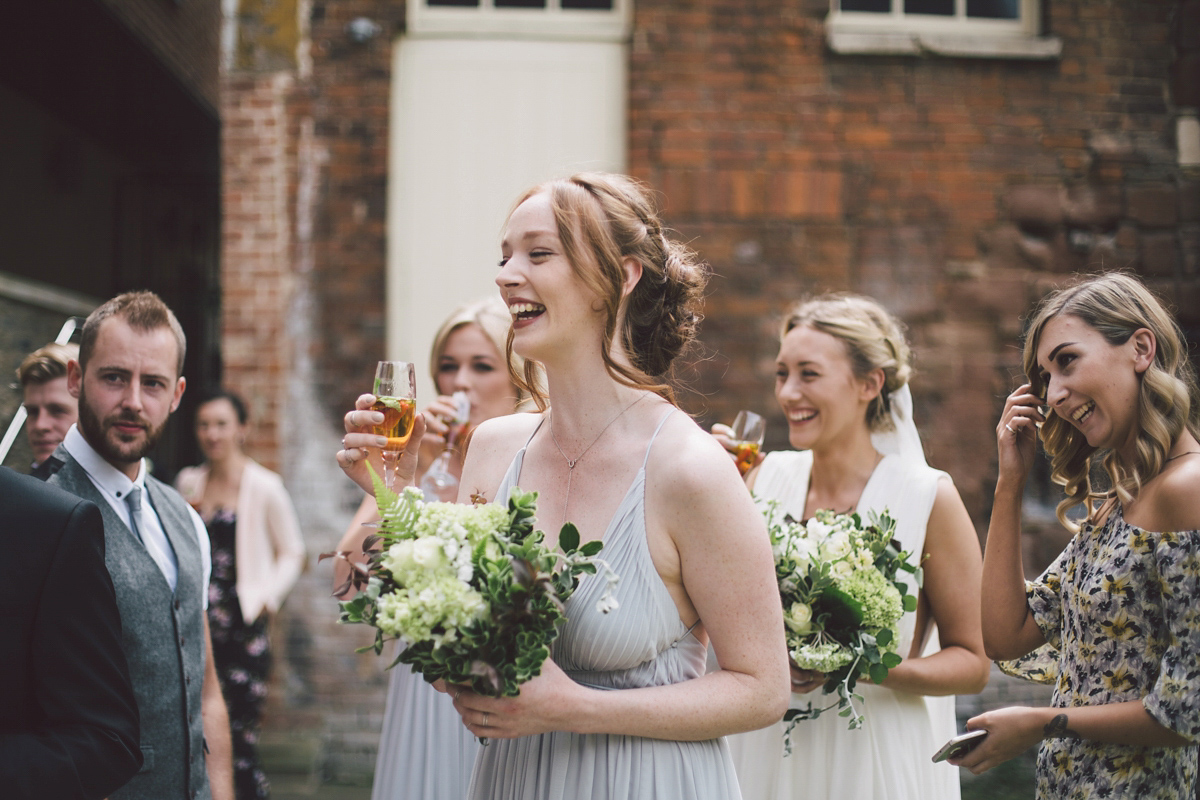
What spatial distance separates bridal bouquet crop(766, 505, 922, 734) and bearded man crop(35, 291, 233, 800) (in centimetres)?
162

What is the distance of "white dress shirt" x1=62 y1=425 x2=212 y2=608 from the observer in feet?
8.25

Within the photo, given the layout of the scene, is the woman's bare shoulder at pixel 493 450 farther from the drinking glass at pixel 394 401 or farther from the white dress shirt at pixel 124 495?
the white dress shirt at pixel 124 495

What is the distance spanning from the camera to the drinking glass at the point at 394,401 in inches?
94.3

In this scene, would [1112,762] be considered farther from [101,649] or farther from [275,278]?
[275,278]

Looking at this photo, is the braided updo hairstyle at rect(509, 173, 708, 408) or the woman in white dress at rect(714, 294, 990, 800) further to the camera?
the woman in white dress at rect(714, 294, 990, 800)

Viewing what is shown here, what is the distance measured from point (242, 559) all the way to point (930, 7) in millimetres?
5610

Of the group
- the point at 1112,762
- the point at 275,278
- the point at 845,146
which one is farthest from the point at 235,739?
the point at 845,146

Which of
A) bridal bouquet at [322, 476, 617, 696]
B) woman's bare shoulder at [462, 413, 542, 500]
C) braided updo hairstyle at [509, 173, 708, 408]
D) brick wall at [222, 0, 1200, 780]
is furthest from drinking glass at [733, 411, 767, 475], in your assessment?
brick wall at [222, 0, 1200, 780]

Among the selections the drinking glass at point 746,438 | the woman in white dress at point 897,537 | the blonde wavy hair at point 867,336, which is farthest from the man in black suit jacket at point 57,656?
the blonde wavy hair at point 867,336

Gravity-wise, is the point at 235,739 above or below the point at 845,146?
below

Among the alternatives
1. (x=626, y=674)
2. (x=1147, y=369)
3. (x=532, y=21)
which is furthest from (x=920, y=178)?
(x=626, y=674)

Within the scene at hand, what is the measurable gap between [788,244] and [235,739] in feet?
14.3

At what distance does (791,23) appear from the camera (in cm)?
607

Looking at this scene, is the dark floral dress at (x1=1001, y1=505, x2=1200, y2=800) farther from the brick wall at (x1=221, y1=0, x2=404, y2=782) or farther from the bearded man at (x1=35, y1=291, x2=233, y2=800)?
the brick wall at (x1=221, y1=0, x2=404, y2=782)
